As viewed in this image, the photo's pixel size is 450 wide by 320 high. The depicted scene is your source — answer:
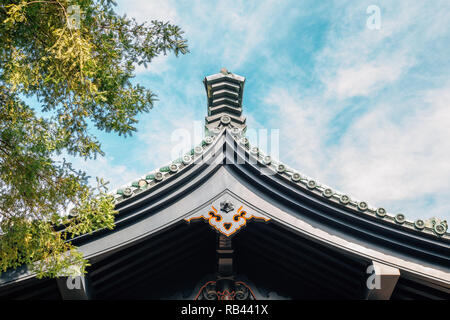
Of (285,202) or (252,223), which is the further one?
(252,223)

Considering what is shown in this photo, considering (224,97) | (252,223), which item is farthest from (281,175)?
(224,97)

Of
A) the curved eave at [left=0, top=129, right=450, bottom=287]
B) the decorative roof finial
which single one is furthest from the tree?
the decorative roof finial

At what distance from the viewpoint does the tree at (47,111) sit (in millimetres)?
4539

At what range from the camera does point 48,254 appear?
4.94 m

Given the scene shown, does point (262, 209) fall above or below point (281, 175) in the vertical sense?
below

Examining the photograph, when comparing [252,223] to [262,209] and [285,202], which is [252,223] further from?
[285,202]

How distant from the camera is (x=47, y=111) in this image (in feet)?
17.0

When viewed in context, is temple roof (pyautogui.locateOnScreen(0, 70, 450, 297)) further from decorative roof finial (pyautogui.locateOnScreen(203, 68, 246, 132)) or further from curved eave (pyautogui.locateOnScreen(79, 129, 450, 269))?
Result: decorative roof finial (pyautogui.locateOnScreen(203, 68, 246, 132))

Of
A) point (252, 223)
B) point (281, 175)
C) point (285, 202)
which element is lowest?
point (252, 223)

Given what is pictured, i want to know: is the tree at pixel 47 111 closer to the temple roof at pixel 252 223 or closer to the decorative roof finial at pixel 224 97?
the temple roof at pixel 252 223

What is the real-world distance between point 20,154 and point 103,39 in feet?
5.58

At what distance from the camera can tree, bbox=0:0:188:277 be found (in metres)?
4.54
